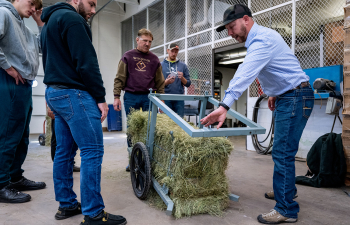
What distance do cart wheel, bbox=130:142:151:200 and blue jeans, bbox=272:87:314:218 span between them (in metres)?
0.94

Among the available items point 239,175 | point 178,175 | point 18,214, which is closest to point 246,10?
point 178,175

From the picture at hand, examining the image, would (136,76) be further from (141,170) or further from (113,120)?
(113,120)

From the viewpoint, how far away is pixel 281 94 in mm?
1776

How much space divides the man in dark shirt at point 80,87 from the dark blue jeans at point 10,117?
73 cm

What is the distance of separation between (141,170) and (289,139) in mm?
1160

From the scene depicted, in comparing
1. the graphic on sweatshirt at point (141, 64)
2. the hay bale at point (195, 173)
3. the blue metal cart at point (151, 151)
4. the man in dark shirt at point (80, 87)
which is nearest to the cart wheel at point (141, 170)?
the blue metal cart at point (151, 151)

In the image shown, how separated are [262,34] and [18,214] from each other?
209cm

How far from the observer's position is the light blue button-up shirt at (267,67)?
1.49 m

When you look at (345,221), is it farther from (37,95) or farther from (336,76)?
(37,95)

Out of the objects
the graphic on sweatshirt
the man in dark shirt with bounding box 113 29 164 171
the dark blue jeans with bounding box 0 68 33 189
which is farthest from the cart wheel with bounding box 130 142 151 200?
the graphic on sweatshirt

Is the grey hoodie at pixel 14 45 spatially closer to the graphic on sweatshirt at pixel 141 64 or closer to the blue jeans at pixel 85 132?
the blue jeans at pixel 85 132

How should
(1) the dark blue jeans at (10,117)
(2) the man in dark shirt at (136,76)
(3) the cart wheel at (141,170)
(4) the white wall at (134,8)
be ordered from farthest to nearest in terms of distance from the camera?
(4) the white wall at (134,8)
(2) the man in dark shirt at (136,76)
(1) the dark blue jeans at (10,117)
(3) the cart wheel at (141,170)

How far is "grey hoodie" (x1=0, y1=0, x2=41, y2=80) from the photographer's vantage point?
199 centimetres

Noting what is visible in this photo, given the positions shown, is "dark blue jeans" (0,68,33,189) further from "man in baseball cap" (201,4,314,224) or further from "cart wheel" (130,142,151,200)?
"man in baseball cap" (201,4,314,224)
